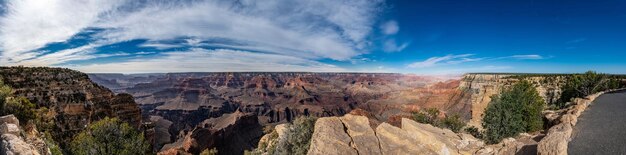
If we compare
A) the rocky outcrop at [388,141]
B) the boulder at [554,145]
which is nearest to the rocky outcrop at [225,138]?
the rocky outcrop at [388,141]

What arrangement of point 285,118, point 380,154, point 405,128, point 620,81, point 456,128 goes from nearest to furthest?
1. point 380,154
2. point 405,128
3. point 456,128
4. point 620,81
5. point 285,118

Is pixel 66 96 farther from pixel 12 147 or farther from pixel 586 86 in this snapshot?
pixel 586 86

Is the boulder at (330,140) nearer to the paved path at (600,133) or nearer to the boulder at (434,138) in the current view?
the boulder at (434,138)

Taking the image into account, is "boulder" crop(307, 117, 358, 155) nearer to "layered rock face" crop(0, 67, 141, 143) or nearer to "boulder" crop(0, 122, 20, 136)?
"boulder" crop(0, 122, 20, 136)

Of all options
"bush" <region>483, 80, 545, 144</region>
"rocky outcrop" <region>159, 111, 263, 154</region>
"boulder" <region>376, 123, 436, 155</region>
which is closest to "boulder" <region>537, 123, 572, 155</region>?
"boulder" <region>376, 123, 436, 155</region>

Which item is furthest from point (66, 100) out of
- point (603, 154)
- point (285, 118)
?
point (285, 118)

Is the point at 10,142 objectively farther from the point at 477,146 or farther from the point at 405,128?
the point at 477,146
